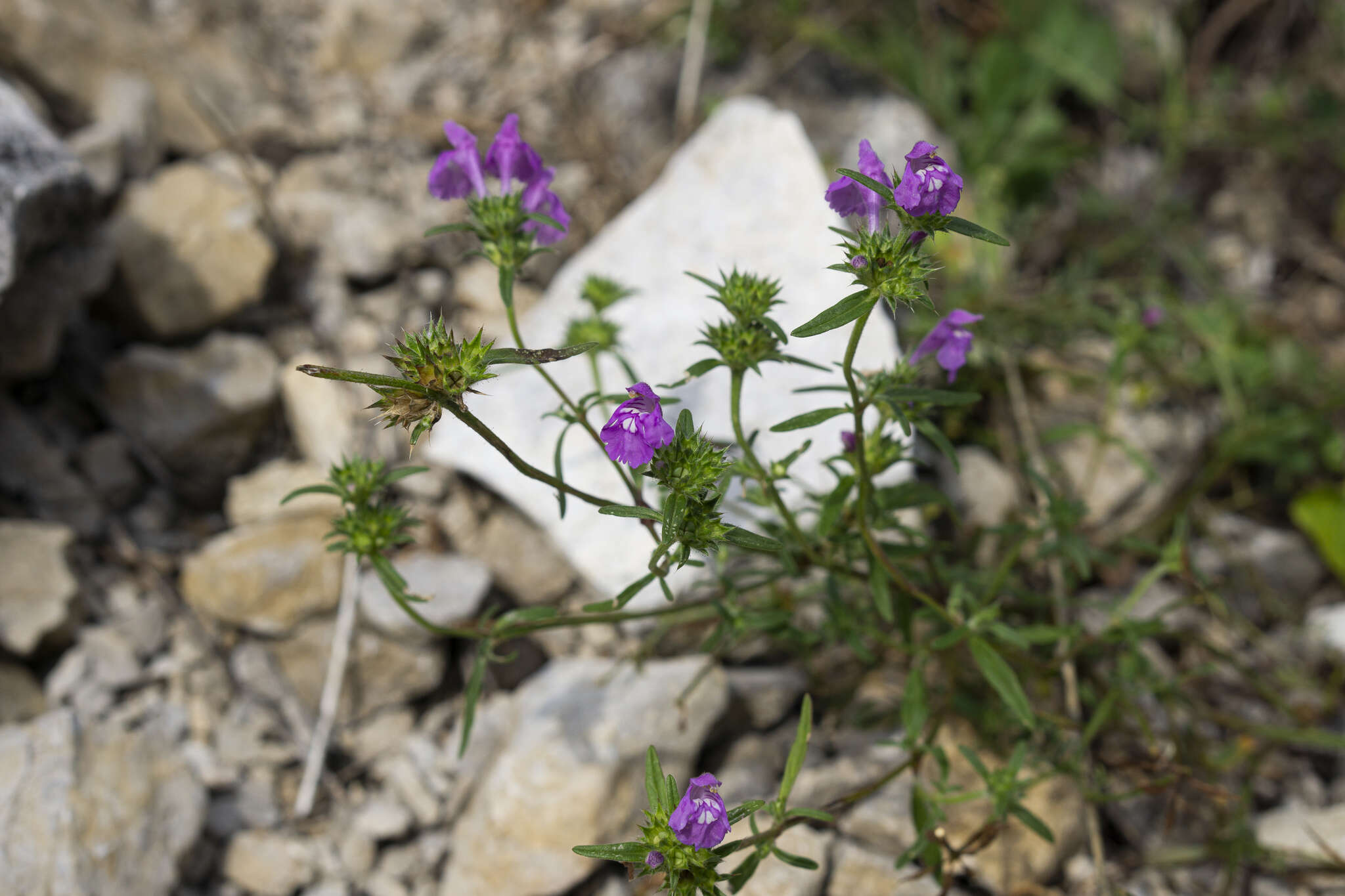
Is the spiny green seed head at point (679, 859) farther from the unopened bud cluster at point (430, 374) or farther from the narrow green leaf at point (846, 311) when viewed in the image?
the narrow green leaf at point (846, 311)

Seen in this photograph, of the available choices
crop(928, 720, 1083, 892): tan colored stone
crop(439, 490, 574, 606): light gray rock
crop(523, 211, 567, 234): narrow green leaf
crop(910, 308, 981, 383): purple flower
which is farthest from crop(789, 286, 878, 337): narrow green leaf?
crop(439, 490, 574, 606): light gray rock

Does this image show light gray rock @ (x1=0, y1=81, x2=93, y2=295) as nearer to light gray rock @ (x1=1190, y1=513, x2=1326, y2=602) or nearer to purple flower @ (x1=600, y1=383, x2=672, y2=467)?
purple flower @ (x1=600, y1=383, x2=672, y2=467)


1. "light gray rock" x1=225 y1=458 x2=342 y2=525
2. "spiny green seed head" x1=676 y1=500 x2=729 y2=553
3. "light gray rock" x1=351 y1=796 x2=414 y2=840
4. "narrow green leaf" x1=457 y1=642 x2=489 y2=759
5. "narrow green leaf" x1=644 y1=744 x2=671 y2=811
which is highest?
"light gray rock" x1=225 y1=458 x2=342 y2=525

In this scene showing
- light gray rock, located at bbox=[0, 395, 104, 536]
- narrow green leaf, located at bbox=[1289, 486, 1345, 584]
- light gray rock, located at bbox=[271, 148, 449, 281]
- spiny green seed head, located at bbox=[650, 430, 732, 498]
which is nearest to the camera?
spiny green seed head, located at bbox=[650, 430, 732, 498]

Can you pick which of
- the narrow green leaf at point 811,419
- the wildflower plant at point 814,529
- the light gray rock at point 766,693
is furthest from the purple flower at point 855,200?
the light gray rock at point 766,693

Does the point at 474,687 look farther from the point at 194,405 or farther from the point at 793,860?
the point at 194,405

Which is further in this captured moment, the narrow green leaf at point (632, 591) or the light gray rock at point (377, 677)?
the light gray rock at point (377, 677)
